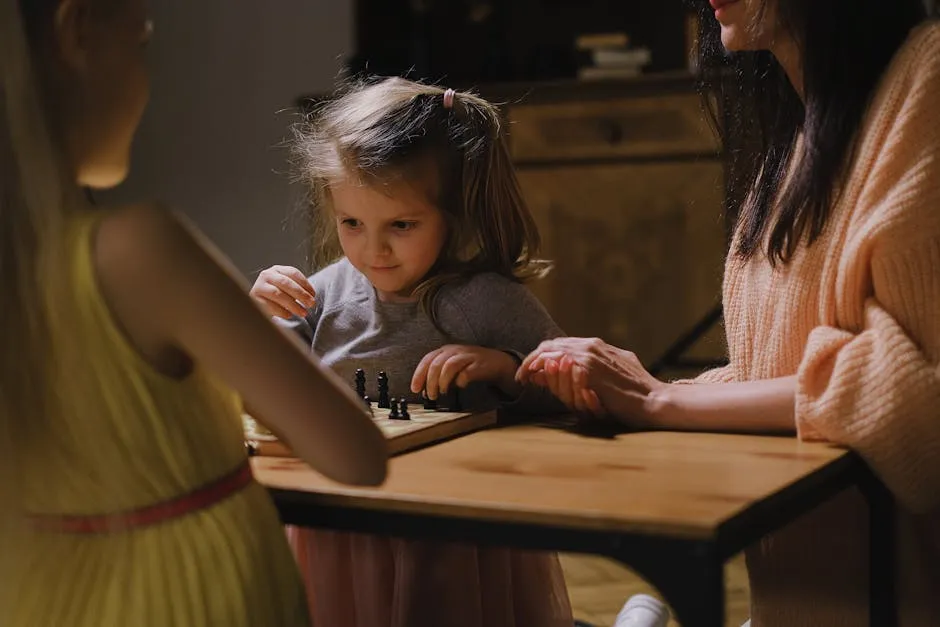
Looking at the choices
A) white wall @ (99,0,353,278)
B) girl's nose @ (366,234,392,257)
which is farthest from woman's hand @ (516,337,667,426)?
white wall @ (99,0,353,278)

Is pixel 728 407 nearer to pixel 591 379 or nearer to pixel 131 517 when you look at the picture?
pixel 591 379

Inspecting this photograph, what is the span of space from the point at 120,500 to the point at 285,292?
2.05 feet

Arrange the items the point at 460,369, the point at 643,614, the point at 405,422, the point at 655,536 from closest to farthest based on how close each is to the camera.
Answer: the point at 655,536, the point at 405,422, the point at 460,369, the point at 643,614

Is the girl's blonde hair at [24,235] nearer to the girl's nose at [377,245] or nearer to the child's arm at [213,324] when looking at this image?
the child's arm at [213,324]

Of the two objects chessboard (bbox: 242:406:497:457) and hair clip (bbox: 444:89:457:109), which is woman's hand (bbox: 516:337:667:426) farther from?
hair clip (bbox: 444:89:457:109)

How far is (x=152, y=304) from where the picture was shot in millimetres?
973

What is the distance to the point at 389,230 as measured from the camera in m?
1.63

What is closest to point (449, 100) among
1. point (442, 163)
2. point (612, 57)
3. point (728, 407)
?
point (442, 163)

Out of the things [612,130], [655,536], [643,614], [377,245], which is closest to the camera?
[655,536]

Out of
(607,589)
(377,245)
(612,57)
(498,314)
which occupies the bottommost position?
(607,589)

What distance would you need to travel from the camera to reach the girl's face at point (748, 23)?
1466 mm

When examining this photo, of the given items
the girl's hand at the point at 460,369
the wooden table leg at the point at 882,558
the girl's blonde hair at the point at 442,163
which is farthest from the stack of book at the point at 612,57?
the wooden table leg at the point at 882,558

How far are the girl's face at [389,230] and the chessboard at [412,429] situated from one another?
0.21 m

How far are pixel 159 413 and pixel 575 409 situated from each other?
57cm
